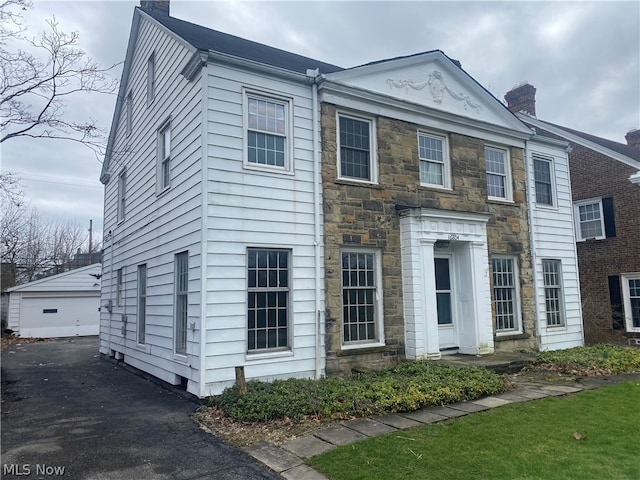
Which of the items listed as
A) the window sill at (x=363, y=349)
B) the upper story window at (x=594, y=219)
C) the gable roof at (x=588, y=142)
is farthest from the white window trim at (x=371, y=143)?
the upper story window at (x=594, y=219)

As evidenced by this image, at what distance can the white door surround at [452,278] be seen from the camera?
985 centimetres

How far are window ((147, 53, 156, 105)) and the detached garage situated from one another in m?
16.4

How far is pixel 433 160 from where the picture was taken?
1132cm

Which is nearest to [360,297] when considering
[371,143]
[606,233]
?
[371,143]

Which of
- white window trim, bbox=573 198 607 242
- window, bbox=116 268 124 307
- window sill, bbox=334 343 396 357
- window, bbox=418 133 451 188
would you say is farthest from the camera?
white window trim, bbox=573 198 607 242

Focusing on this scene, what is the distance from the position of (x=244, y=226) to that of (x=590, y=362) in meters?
8.23

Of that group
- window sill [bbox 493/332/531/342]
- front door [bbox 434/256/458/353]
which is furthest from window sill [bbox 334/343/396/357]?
window sill [bbox 493/332/531/342]

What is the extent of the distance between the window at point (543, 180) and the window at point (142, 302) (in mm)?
11236

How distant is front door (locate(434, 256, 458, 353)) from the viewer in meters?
11.0

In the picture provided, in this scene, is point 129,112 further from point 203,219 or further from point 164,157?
point 203,219

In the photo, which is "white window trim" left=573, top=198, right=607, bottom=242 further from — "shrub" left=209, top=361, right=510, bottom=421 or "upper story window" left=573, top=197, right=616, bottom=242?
"shrub" left=209, top=361, right=510, bottom=421

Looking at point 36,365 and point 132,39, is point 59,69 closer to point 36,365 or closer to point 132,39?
point 132,39

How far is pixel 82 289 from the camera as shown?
26.6 meters

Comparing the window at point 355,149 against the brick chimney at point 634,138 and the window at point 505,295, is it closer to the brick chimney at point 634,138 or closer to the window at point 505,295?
the window at point 505,295
